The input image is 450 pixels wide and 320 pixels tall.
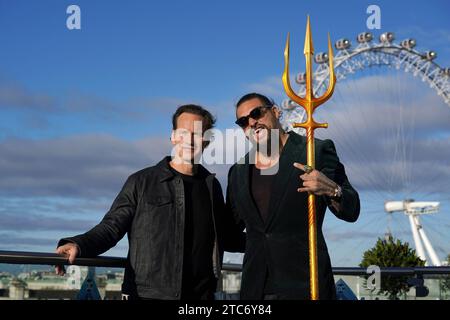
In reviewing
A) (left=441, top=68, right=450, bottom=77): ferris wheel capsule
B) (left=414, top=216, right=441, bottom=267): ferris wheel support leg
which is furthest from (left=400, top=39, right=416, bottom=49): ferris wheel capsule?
(left=414, top=216, right=441, bottom=267): ferris wheel support leg

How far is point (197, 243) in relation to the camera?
4.21 m

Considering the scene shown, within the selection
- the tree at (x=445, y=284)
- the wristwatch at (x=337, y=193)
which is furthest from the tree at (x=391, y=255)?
the wristwatch at (x=337, y=193)

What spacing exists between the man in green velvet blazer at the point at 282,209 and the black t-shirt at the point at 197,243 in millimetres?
216

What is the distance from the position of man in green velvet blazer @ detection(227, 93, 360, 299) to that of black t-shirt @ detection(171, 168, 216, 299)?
0.22 meters

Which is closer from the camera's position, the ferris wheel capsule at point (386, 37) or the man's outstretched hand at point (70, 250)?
the man's outstretched hand at point (70, 250)

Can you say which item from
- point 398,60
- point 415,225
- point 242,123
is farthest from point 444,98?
point 242,123

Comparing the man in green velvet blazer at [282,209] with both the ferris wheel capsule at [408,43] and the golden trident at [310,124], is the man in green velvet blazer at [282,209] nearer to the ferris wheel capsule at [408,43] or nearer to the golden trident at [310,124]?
the golden trident at [310,124]

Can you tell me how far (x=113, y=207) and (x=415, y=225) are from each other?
64.6 m

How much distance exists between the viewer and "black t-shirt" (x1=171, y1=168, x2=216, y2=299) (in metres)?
4.15

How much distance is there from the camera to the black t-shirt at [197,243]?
13.6 ft

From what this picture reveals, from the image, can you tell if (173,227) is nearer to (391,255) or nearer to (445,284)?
(445,284)

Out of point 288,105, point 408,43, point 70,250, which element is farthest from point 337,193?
point 408,43

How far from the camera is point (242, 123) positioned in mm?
4348
